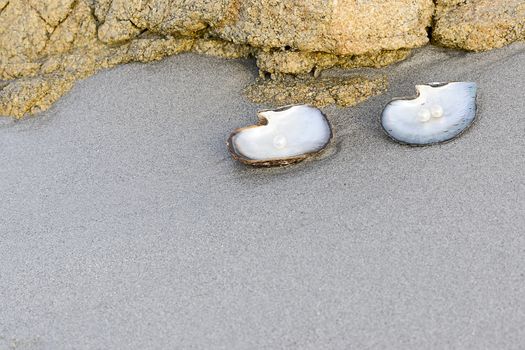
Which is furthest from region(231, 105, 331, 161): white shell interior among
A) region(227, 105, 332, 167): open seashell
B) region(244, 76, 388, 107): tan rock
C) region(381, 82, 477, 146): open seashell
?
region(381, 82, 477, 146): open seashell

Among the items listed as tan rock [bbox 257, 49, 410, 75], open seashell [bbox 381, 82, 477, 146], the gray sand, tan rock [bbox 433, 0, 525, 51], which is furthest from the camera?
tan rock [bbox 257, 49, 410, 75]

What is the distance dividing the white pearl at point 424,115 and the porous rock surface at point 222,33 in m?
0.42

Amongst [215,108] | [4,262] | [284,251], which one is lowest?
[4,262]

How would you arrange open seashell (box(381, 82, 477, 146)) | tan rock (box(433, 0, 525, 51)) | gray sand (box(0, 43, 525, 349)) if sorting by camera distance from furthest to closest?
tan rock (box(433, 0, 525, 51)), open seashell (box(381, 82, 477, 146)), gray sand (box(0, 43, 525, 349))

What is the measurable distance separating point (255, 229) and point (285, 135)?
0.57 metres

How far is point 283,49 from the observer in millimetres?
3406

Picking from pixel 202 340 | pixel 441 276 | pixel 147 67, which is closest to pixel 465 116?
pixel 441 276

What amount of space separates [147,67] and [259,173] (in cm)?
122

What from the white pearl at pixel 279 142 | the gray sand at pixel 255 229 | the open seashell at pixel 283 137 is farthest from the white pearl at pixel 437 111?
the white pearl at pixel 279 142

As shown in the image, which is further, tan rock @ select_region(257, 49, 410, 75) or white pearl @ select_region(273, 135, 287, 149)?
tan rock @ select_region(257, 49, 410, 75)

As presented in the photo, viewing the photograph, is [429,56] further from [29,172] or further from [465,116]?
[29,172]

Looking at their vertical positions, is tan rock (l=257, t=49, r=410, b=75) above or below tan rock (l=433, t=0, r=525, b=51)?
below

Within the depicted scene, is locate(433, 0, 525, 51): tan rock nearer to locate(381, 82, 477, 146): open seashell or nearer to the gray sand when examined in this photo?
the gray sand

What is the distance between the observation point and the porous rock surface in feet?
10.7
